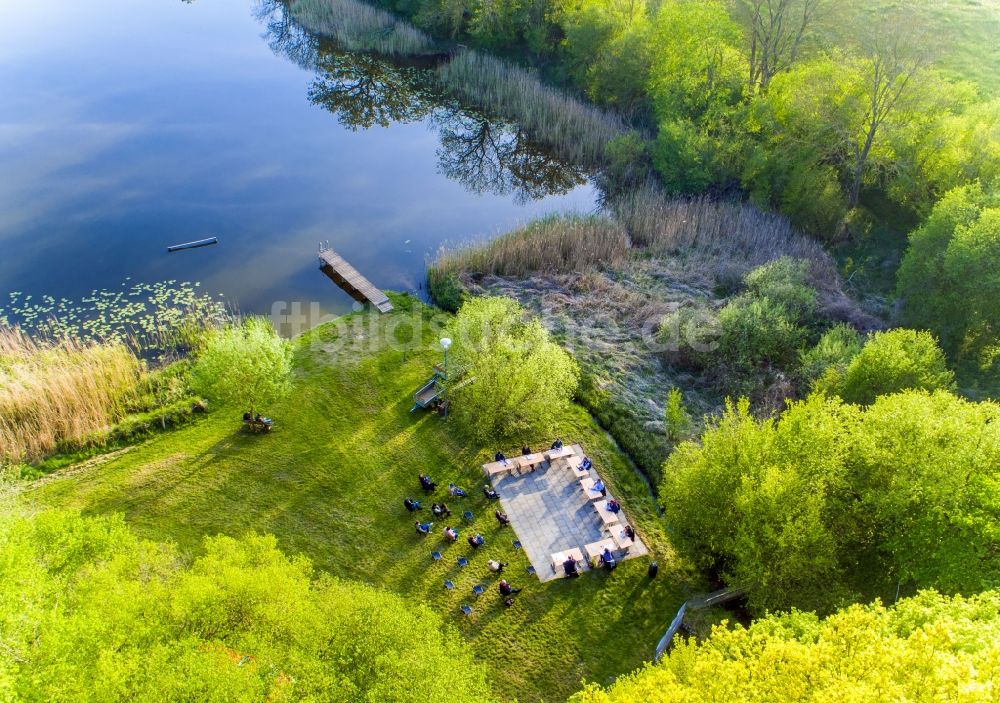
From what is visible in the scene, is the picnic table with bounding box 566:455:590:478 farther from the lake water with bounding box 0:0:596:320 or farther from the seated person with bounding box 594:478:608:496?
the lake water with bounding box 0:0:596:320

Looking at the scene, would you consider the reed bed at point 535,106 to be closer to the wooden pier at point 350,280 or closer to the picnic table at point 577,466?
the wooden pier at point 350,280

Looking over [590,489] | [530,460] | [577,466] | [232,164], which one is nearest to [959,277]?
[577,466]

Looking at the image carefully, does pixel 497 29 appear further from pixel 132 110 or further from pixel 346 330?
pixel 346 330

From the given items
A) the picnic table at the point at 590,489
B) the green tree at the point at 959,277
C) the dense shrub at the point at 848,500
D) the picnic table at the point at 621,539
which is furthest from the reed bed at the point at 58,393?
the green tree at the point at 959,277

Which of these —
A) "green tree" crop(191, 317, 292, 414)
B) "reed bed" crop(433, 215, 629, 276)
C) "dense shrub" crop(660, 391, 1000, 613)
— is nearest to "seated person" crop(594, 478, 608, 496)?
"dense shrub" crop(660, 391, 1000, 613)

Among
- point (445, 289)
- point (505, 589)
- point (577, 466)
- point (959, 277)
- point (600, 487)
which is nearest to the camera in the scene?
point (505, 589)

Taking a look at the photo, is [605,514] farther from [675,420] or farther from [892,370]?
[892,370]
